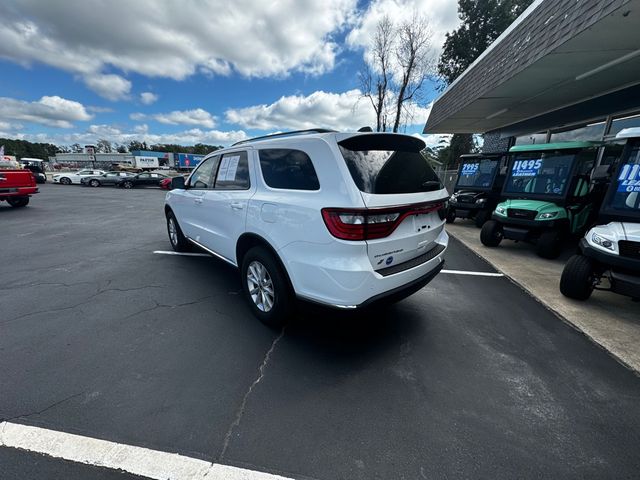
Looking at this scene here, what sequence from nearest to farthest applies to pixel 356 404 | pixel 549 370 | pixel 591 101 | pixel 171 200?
pixel 356 404 → pixel 549 370 → pixel 171 200 → pixel 591 101

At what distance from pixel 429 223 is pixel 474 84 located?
362 inches

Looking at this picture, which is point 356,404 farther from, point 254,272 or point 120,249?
point 120,249

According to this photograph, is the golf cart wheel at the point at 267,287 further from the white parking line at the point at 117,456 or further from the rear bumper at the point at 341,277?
the white parking line at the point at 117,456

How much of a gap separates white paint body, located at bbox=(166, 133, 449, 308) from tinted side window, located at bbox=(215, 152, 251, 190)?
15 cm

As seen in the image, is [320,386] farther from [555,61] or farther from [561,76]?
[561,76]

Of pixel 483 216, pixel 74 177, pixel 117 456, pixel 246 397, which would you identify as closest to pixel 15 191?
pixel 117 456

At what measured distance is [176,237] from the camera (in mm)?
5570

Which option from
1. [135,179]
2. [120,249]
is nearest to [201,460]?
[120,249]

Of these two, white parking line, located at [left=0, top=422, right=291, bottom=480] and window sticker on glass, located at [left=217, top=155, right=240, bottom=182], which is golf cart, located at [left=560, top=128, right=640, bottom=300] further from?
window sticker on glass, located at [left=217, top=155, right=240, bottom=182]

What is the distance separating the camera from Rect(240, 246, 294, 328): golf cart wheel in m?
2.75

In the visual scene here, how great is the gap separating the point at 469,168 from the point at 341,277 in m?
9.06

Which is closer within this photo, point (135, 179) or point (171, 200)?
point (171, 200)

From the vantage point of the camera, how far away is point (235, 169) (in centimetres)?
353

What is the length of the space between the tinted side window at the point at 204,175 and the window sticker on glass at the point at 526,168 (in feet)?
22.2
